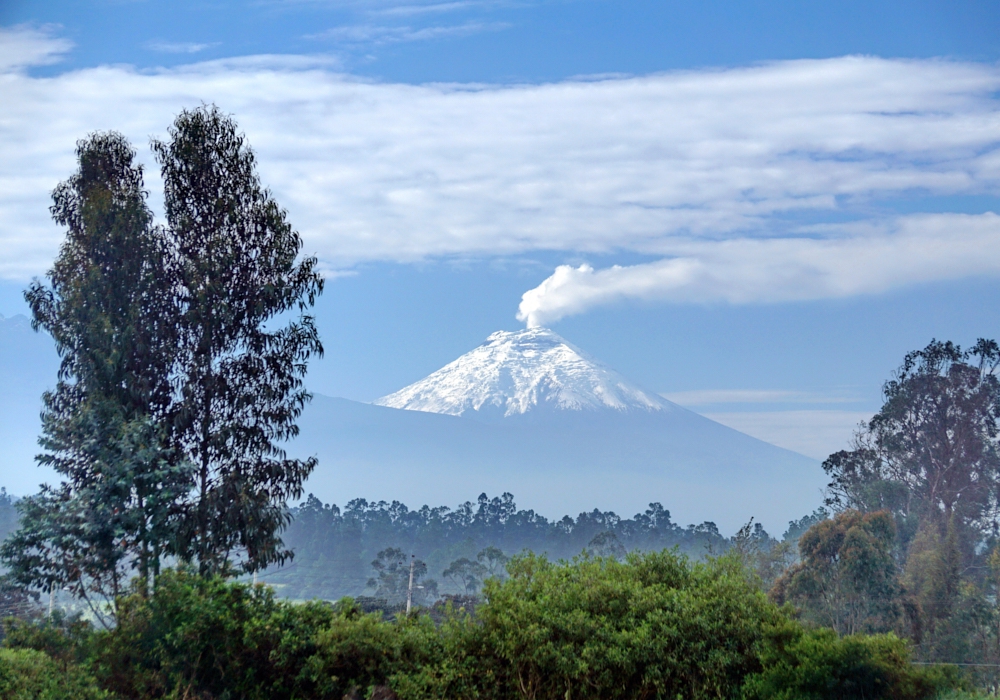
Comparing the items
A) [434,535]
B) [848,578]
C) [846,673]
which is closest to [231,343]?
[846,673]

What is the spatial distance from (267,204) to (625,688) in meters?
8.33

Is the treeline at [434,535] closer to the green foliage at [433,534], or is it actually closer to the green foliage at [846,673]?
the green foliage at [433,534]

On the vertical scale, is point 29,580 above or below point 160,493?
below

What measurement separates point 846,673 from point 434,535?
56728 millimetres

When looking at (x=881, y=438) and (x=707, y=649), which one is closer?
(x=707, y=649)

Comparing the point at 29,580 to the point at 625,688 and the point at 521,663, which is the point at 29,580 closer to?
the point at 521,663

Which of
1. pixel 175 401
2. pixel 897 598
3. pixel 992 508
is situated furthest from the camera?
pixel 992 508

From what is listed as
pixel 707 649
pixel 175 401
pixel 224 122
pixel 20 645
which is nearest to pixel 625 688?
pixel 707 649

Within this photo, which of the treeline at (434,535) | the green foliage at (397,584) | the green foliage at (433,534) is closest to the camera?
the green foliage at (397,584)

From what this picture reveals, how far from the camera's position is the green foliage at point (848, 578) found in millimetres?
23844

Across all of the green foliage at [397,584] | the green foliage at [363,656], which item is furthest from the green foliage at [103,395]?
the green foliage at [397,584]

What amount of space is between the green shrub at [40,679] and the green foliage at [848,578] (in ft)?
62.8

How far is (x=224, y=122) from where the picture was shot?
13016 millimetres

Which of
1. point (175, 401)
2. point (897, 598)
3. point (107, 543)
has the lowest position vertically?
point (897, 598)
